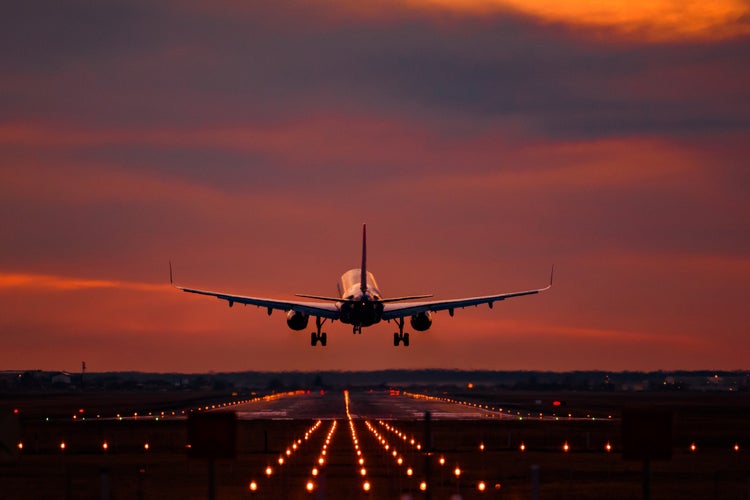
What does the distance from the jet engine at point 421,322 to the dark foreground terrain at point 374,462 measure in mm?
14446

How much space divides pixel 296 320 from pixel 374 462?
56.2 meters

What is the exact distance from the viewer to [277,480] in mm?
52344

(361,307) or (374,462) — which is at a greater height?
(361,307)

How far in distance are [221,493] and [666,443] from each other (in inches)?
833

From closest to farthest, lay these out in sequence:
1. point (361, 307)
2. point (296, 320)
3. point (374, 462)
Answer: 1. point (374, 462)
2. point (361, 307)
3. point (296, 320)

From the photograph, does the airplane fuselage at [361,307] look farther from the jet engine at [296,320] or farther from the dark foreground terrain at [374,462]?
the dark foreground terrain at [374,462]

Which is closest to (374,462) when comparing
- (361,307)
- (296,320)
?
(361,307)

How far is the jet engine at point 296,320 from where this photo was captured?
116562 millimetres

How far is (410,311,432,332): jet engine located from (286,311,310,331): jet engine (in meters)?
9.87

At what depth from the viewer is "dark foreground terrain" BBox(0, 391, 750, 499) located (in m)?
48.6

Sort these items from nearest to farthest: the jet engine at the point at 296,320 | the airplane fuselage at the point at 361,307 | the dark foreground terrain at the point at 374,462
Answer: the dark foreground terrain at the point at 374,462 < the airplane fuselage at the point at 361,307 < the jet engine at the point at 296,320

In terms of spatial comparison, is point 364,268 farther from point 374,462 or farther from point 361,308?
point 374,462

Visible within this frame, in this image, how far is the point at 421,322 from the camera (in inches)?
4643

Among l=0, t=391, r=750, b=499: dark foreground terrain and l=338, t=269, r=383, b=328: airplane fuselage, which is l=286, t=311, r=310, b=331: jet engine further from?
l=0, t=391, r=750, b=499: dark foreground terrain
